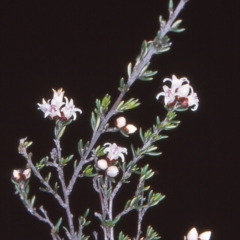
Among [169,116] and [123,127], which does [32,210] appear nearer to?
[123,127]

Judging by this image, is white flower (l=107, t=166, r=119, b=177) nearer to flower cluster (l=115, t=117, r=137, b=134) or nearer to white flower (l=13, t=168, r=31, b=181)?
flower cluster (l=115, t=117, r=137, b=134)

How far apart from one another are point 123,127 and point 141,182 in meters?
0.23

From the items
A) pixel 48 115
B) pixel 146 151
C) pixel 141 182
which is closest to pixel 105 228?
→ pixel 141 182

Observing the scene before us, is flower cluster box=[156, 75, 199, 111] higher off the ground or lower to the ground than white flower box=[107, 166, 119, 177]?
higher

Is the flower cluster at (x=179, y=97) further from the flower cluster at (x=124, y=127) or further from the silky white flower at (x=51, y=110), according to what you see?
the silky white flower at (x=51, y=110)

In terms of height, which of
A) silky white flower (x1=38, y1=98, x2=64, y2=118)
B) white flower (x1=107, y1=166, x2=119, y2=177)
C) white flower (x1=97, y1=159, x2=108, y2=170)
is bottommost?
white flower (x1=107, y1=166, x2=119, y2=177)

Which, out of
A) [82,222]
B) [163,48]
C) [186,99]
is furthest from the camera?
[82,222]

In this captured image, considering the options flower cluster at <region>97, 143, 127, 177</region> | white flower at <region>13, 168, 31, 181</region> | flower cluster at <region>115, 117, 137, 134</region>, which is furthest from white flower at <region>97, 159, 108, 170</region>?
white flower at <region>13, 168, 31, 181</region>

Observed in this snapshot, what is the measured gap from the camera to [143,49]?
1.41 metres

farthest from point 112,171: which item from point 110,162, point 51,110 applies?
point 51,110

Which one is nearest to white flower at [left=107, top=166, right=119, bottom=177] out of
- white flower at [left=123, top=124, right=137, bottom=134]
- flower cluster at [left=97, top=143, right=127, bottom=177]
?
flower cluster at [left=97, top=143, right=127, bottom=177]

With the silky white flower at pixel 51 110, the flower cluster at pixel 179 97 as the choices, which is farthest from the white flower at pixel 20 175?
the flower cluster at pixel 179 97

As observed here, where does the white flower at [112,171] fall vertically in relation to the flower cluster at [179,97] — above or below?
below

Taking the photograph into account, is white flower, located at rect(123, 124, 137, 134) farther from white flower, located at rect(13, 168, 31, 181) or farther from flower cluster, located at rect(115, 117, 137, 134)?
white flower, located at rect(13, 168, 31, 181)
